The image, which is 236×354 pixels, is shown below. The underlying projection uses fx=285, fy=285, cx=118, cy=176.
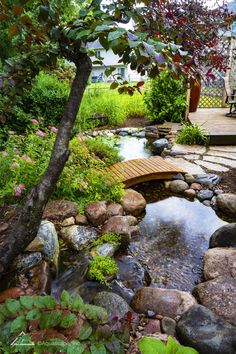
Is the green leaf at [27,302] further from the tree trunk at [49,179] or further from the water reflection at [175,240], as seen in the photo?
the water reflection at [175,240]

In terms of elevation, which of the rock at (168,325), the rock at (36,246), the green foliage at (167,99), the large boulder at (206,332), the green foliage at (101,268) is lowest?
the rock at (168,325)

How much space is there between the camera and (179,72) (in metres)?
1.05

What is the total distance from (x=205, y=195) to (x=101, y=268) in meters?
1.81

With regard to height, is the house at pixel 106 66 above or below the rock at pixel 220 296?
above

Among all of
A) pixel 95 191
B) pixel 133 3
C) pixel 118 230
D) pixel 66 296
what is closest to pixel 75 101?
pixel 133 3

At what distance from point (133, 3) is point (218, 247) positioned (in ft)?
6.61

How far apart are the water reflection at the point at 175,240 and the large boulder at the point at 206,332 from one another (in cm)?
52

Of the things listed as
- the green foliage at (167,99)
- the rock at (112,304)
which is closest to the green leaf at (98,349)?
the rock at (112,304)

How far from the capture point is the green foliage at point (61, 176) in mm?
2748

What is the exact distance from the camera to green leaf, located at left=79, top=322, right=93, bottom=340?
120cm

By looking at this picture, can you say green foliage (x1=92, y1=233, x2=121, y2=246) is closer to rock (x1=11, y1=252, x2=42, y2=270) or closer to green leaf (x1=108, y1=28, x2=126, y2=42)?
rock (x1=11, y1=252, x2=42, y2=270)

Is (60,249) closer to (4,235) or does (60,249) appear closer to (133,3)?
(4,235)

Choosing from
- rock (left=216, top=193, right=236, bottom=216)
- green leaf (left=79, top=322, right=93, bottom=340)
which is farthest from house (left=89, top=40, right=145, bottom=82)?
rock (left=216, top=193, right=236, bottom=216)

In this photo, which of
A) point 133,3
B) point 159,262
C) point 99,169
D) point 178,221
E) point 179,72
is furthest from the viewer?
point 99,169
